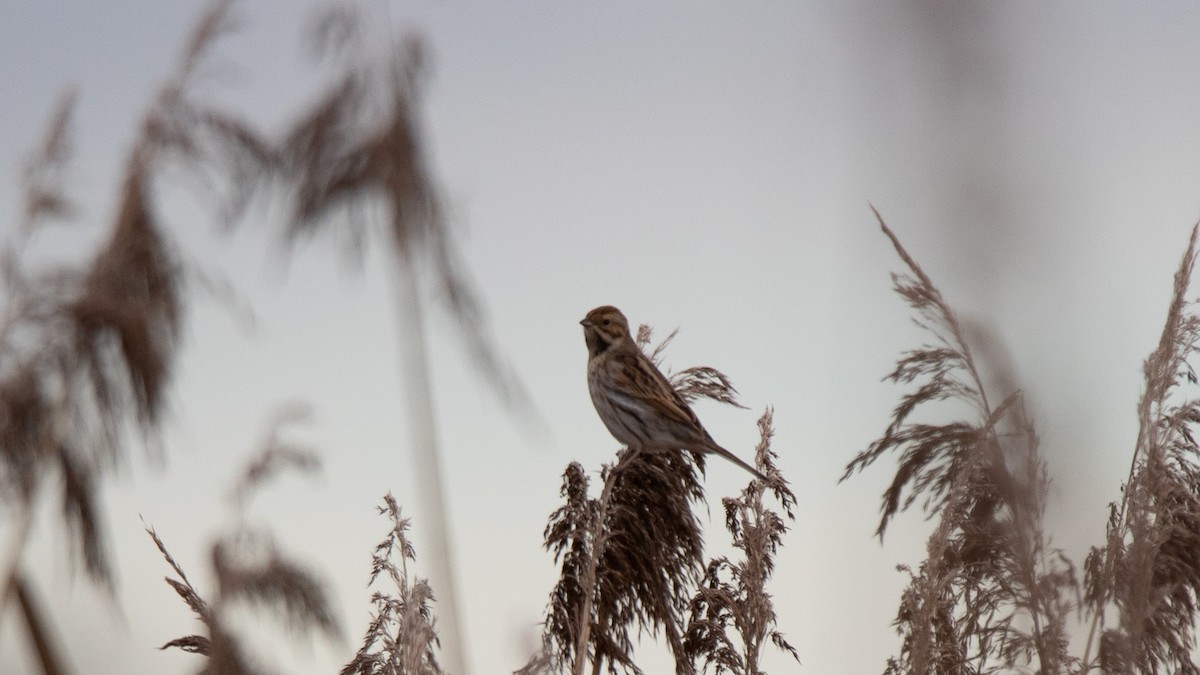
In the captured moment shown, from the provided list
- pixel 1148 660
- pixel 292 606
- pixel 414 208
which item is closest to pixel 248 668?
pixel 292 606

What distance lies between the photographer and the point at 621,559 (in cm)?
366

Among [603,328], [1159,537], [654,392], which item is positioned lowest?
[1159,537]

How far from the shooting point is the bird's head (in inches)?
244

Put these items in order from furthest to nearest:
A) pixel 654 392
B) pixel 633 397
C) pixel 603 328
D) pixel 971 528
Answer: pixel 603 328
pixel 633 397
pixel 654 392
pixel 971 528

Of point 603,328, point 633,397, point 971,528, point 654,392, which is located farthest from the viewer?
point 603,328

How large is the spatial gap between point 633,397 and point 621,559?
1.80 m

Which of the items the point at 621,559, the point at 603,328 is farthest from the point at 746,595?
the point at 603,328

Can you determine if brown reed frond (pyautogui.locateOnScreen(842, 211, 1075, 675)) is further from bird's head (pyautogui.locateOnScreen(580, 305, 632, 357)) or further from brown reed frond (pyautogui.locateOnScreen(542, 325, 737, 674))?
bird's head (pyautogui.locateOnScreen(580, 305, 632, 357))

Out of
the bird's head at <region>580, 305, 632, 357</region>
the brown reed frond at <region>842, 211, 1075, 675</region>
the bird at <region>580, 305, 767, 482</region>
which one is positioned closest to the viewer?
the brown reed frond at <region>842, 211, 1075, 675</region>

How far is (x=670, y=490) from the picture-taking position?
3.99 meters

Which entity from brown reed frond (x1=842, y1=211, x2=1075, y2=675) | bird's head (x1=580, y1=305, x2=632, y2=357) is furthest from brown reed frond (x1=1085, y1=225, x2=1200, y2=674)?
bird's head (x1=580, y1=305, x2=632, y2=357)

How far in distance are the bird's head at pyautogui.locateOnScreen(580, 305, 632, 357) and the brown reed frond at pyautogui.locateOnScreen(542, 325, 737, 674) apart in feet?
7.08

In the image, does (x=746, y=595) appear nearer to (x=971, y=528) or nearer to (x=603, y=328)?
(x=971, y=528)

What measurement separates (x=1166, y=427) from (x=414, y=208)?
7.80ft
